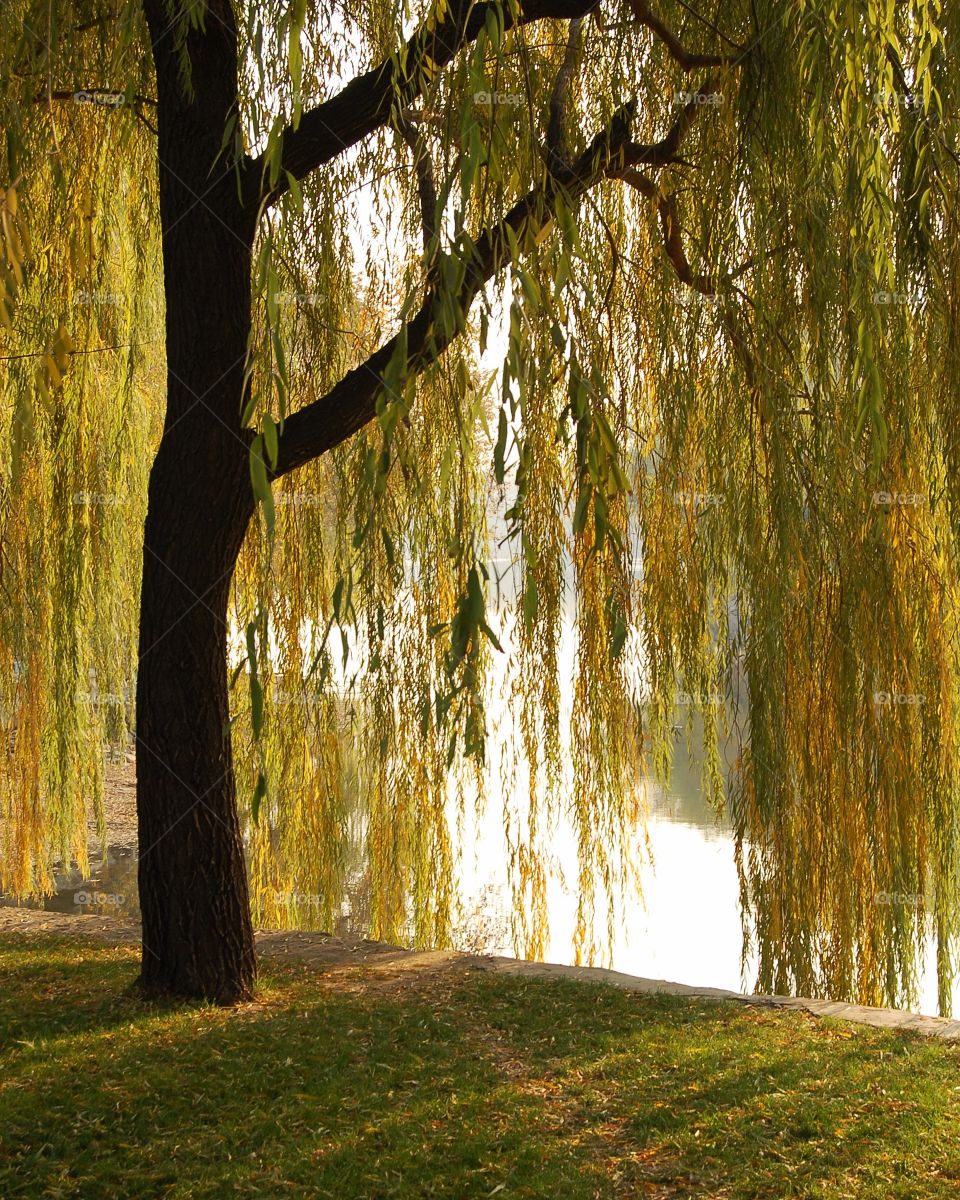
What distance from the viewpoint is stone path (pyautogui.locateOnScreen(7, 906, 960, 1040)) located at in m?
3.74

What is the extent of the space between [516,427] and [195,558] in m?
1.46

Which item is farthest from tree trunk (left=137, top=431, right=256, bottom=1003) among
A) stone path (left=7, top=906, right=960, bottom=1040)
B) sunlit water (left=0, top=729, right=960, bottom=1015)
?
sunlit water (left=0, top=729, right=960, bottom=1015)

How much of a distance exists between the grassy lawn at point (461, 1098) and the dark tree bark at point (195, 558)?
262mm

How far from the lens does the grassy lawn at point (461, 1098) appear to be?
2582mm

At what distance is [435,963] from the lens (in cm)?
436

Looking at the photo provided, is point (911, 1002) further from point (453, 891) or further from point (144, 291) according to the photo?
point (144, 291)

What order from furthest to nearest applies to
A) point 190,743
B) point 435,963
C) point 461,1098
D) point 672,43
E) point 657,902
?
point 657,902 → point 435,963 → point 672,43 → point 190,743 → point 461,1098

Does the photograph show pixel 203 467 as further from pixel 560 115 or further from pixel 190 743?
pixel 560 115

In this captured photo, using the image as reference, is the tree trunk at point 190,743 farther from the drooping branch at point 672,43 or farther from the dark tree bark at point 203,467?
the drooping branch at point 672,43

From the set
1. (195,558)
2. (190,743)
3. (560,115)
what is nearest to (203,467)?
(195,558)

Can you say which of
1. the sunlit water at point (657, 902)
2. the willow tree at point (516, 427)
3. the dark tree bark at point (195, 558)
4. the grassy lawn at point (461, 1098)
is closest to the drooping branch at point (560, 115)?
the willow tree at point (516, 427)

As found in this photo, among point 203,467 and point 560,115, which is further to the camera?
point 560,115

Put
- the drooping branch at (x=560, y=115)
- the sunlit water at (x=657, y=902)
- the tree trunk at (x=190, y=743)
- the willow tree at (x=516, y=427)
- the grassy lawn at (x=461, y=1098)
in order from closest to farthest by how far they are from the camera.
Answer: the grassy lawn at (x=461, y=1098) → the willow tree at (x=516, y=427) → the tree trunk at (x=190, y=743) → the drooping branch at (x=560, y=115) → the sunlit water at (x=657, y=902)

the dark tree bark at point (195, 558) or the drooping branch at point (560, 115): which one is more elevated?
the drooping branch at point (560, 115)
